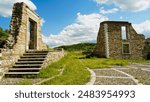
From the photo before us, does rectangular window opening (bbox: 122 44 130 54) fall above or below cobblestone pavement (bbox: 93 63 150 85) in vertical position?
above

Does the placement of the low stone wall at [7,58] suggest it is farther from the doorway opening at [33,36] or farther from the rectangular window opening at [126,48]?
the rectangular window opening at [126,48]

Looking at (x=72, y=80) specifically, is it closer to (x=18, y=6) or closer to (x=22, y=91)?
(x=22, y=91)

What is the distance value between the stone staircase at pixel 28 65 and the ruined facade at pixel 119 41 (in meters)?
14.2

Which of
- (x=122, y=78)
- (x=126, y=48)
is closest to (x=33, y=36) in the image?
(x=122, y=78)

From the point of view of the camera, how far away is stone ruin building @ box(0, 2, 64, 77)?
1143 centimetres

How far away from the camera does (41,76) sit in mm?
10672

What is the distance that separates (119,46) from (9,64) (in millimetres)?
17240

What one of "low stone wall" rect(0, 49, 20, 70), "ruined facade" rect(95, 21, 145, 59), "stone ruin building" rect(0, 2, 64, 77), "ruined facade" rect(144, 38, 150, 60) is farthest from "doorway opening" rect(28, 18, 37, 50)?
"ruined facade" rect(144, 38, 150, 60)

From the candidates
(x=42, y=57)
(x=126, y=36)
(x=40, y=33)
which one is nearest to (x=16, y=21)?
(x=42, y=57)

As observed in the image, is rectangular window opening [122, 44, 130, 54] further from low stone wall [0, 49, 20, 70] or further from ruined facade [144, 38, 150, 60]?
low stone wall [0, 49, 20, 70]

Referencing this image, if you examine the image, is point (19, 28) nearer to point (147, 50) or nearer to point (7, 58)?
point (7, 58)

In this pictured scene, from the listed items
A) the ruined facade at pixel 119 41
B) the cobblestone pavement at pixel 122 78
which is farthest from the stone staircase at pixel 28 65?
the ruined facade at pixel 119 41

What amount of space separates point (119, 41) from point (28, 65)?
1690cm

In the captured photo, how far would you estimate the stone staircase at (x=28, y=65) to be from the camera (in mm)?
11113
